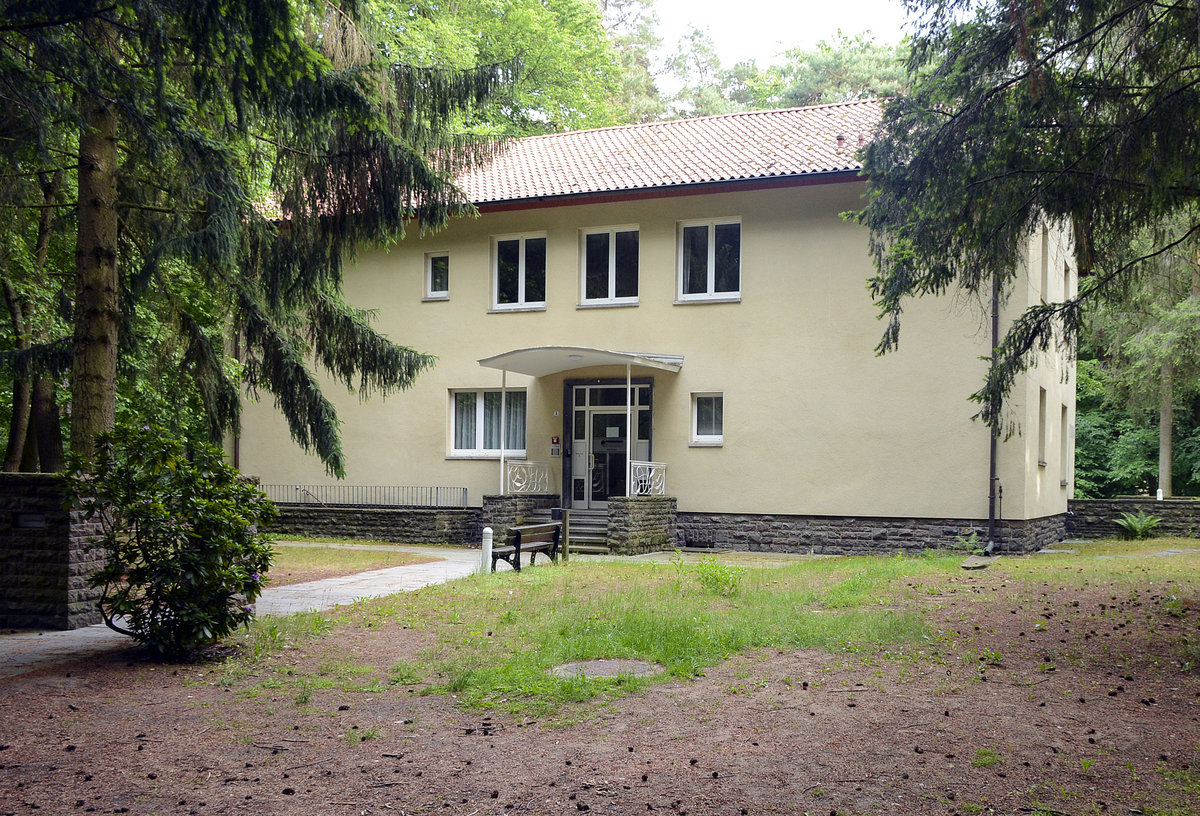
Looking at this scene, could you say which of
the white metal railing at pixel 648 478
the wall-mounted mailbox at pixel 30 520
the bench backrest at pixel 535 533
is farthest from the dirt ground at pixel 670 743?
the white metal railing at pixel 648 478

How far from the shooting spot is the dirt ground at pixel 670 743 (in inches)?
184

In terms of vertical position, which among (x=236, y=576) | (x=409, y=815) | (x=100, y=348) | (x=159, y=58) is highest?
(x=159, y=58)

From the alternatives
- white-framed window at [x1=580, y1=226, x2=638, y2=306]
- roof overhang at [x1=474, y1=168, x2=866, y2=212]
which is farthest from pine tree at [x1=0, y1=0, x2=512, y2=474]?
white-framed window at [x1=580, y1=226, x2=638, y2=306]

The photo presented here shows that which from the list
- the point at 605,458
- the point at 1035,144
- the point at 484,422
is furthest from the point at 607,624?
the point at 484,422

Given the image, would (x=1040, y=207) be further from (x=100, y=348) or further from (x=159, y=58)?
(x=100, y=348)

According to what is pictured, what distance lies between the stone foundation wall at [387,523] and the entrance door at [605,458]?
96.5 inches

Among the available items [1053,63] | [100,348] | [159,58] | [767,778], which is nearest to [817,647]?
[767,778]

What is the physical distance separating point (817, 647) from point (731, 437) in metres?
11.8

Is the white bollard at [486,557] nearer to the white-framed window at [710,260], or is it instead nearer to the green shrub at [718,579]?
the green shrub at [718,579]

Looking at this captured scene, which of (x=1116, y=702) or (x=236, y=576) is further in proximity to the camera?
(x=236, y=576)

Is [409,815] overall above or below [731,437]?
below

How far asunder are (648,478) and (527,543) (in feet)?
18.9

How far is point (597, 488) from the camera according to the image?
2059 centimetres

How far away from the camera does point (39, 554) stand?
8805 mm
